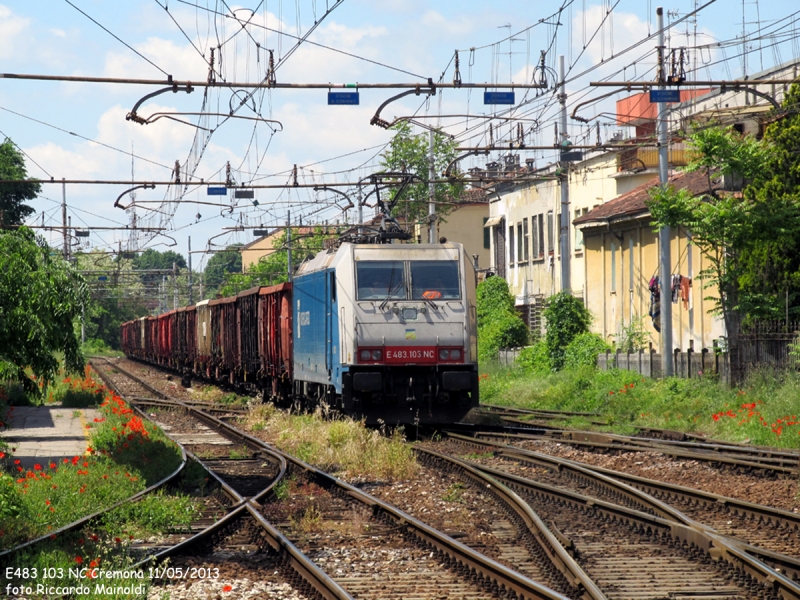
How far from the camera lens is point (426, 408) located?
18547mm

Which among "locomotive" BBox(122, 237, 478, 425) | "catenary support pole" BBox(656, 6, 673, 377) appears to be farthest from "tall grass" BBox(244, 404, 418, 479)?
"catenary support pole" BBox(656, 6, 673, 377)

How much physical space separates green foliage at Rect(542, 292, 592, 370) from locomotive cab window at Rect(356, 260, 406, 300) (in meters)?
14.4

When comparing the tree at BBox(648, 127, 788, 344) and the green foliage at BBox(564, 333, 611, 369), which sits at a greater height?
the tree at BBox(648, 127, 788, 344)

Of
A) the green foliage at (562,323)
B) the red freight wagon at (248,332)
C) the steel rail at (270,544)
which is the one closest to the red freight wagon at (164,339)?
the red freight wagon at (248,332)

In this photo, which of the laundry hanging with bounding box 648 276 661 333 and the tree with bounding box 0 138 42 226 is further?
the tree with bounding box 0 138 42 226

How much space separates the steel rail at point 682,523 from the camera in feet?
24.1

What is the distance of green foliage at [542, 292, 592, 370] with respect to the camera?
32.5m

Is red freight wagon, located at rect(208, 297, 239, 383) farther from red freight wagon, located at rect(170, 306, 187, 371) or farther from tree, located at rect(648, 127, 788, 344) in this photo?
tree, located at rect(648, 127, 788, 344)

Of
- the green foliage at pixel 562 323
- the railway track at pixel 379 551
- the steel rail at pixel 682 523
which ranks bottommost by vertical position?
the railway track at pixel 379 551

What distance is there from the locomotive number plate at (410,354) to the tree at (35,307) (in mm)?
5721

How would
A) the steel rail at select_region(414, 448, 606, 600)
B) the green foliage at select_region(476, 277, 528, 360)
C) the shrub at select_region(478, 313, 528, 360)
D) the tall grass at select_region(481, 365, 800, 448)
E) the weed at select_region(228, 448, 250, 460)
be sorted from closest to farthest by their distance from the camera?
the steel rail at select_region(414, 448, 606, 600)
the weed at select_region(228, 448, 250, 460)
the tall grass at select_region(481, 365, 800, 448)
the shrub at select_region(478, 313, 528, 360)
the green foliage at select_region(476, 277, 528, 360)

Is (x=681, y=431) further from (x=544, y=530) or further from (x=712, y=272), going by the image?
(x=544, y=530)

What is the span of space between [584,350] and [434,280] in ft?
42.0

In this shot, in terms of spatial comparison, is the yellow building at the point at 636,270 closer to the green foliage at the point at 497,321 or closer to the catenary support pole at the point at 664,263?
the catenary support pole at the point at 664,263
